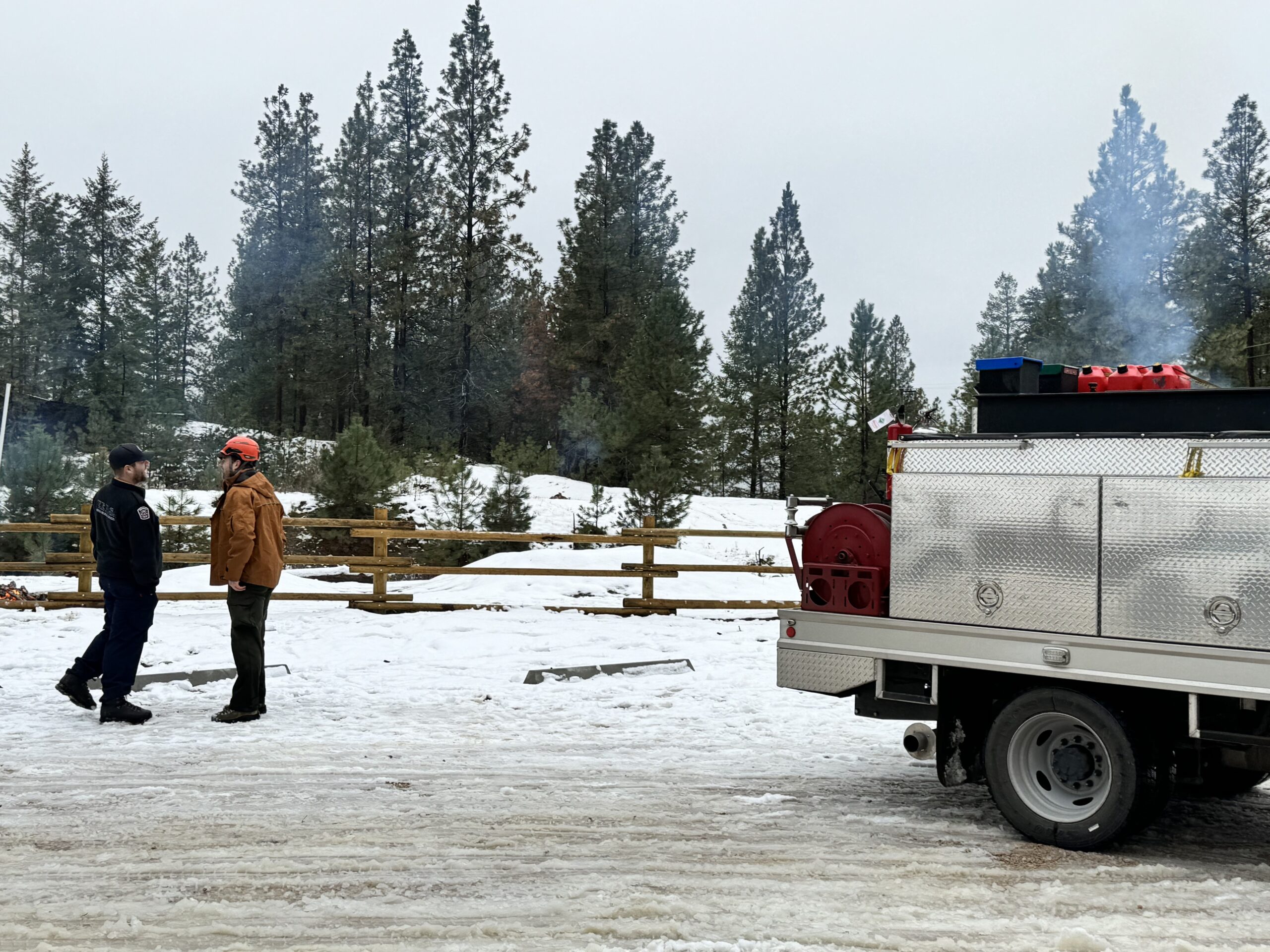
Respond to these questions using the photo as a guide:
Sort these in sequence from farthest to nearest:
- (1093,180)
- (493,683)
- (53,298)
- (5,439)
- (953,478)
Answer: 1. (53,298)
2. (1093,180)
3. (5,439)
4. (493,683)
5. (953,478)

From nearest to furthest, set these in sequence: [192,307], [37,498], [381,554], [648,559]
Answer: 1. [381,554]
2. [648,559]
3. [37,498]
4. [192,307]

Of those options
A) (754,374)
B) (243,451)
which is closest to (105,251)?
(754,374)

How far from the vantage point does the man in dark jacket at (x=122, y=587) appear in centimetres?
756

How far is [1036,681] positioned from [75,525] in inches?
437

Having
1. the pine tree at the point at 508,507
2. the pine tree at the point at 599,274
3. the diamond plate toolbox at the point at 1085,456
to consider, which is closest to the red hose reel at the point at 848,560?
the diamond plate toolbox at the point at 1085,456

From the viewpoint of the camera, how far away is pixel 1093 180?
112 ft

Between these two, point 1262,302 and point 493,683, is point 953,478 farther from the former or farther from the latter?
point 1262,302

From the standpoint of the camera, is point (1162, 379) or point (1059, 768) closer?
point (1059, 768)

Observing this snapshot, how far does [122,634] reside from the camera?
7586 millimetres

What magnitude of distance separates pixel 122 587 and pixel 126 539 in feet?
1.09

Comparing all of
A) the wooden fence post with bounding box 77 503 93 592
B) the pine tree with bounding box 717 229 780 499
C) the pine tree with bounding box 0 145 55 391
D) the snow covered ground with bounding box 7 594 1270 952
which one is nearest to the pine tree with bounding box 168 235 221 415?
the pine tree with bounding box 0 145 55 391

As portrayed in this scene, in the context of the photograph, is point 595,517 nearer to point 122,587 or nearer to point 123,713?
point 122,587

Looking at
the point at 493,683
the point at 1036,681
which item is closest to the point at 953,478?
the point at 1036,681

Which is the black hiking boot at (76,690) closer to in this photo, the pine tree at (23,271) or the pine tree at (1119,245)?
the pine tree at (1119,245)
